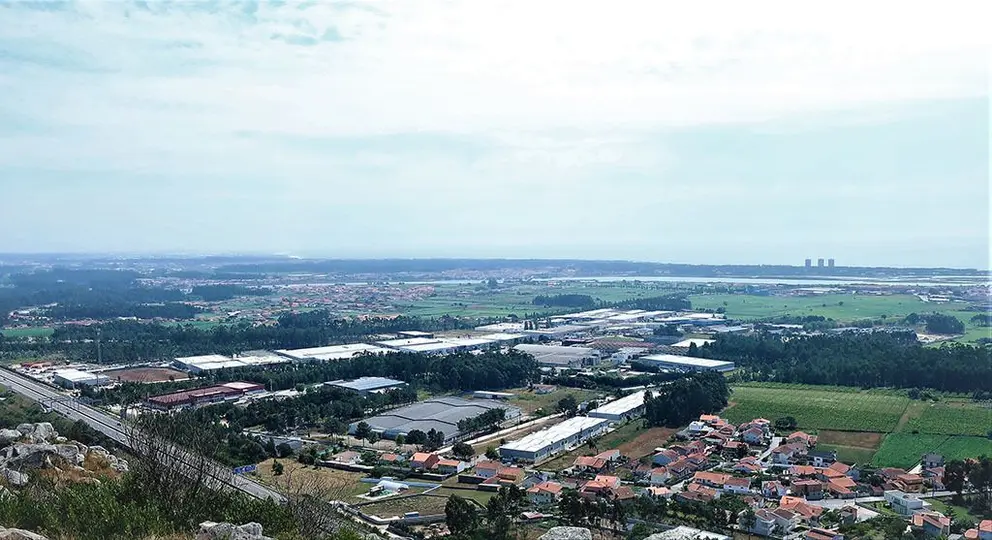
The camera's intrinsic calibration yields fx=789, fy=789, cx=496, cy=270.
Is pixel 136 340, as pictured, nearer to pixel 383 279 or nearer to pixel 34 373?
pixel 34 373

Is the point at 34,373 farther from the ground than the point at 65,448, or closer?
closer

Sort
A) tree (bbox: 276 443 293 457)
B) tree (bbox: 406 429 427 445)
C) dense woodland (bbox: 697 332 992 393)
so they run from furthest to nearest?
dense woodland (bbox: 697 332 992 393), tree (bbox: 406 429 427 445), tree (bbox: 276 443 293 457)

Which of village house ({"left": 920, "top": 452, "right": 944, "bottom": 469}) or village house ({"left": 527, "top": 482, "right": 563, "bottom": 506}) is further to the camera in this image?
village house ({"left": 920, "top": 452, "right": 944, "bottom": 469})

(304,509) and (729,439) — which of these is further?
(729,439)

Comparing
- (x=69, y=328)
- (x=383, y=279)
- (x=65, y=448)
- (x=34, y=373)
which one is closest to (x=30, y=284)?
(x=383, y=279)

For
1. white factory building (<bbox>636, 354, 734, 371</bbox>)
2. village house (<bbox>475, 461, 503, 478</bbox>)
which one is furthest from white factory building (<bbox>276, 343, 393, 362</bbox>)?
village house (<bbox>475, 461, 503, 478</bbox>)

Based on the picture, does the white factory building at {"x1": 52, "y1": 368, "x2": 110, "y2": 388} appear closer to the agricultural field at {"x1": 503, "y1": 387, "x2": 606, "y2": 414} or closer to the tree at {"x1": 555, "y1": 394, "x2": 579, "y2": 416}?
the agricultural field at {"x1": 503, "y1": 387, "x2": 606, "y2": 414}

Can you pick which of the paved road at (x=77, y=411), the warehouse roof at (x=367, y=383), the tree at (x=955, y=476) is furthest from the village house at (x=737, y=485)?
the warehouse roof at (x=367, y=383)
